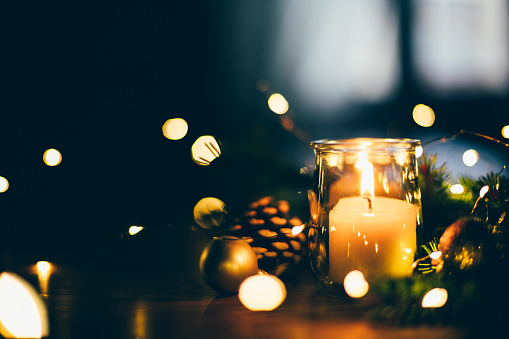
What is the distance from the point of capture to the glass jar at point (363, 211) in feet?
1.65

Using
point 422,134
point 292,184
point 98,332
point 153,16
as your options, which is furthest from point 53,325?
point 422,134

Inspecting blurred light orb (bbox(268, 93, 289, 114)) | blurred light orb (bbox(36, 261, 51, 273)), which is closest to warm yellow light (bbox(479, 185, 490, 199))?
blurred light orb (bbox(268, 93, 289, 114))

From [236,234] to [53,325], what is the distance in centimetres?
22

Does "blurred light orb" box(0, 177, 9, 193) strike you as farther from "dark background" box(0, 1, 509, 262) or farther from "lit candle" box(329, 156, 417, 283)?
"lit candle" box(329, 156, 417, 283)

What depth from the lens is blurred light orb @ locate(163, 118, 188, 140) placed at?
0.78 m

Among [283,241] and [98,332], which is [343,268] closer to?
[283,241]

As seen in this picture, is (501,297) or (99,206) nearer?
(501,297)

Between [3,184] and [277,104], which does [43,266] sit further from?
[277,104]

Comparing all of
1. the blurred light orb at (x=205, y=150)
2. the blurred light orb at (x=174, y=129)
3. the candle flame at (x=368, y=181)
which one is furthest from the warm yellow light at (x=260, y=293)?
the blurred light orb at (x=174, y=129)

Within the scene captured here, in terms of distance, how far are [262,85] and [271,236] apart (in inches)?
16.0

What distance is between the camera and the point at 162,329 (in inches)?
18.1

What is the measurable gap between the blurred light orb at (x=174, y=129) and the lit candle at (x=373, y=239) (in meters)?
0.34

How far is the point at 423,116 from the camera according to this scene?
107 centimetres

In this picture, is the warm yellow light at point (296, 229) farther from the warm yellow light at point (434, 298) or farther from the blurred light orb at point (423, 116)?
the blurred light orb at point (423, 116)
